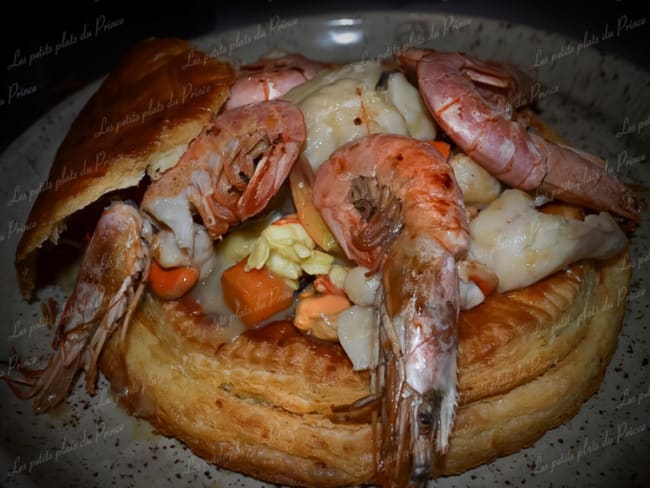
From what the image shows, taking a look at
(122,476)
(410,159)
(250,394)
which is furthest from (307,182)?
(122,476)

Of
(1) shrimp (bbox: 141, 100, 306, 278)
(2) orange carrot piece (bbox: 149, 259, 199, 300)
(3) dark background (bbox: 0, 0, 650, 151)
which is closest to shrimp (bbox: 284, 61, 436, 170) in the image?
(1) shrimp (bbox: 141, 100, 306, 278)

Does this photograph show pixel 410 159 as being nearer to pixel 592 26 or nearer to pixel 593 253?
pixel 593 253

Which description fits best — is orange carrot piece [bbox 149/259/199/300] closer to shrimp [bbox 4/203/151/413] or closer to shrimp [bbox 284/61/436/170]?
shrimp [bbox 4/203/151/413]

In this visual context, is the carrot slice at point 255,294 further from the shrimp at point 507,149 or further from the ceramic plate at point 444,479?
the shrimp at point 507,149

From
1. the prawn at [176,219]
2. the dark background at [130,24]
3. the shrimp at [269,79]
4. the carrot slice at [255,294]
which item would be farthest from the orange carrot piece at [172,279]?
the dark background at [130,24]

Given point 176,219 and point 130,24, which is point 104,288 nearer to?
point 176,219

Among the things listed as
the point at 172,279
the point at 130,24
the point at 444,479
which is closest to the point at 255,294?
the point at 172,279
